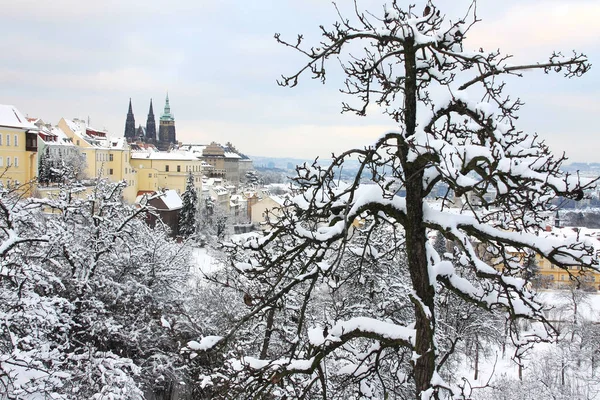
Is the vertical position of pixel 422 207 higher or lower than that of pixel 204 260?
higher

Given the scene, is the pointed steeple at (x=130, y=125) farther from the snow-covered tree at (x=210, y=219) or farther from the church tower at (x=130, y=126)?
the snow-covered tree at (x=210, y=219)

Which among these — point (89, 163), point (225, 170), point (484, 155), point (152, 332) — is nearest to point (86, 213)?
point (152, 332)

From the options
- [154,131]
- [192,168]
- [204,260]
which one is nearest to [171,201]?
[204,260]

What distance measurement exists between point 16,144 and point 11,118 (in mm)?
2193

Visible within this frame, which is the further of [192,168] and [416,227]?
[192,168]

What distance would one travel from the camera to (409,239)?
12.3 feet

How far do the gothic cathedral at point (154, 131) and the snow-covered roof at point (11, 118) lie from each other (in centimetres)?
9851

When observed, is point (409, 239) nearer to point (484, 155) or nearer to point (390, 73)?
point (484, 155)

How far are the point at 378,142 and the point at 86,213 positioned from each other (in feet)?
38.5

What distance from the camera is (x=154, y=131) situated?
5950 inches

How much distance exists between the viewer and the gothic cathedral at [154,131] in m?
143

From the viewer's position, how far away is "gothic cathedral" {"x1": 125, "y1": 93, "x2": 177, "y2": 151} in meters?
143

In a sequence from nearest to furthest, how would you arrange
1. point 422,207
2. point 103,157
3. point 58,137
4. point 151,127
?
point 422,207 → point 58,137 → point 103,157 → point 151,127

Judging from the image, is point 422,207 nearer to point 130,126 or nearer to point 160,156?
point 160,156
